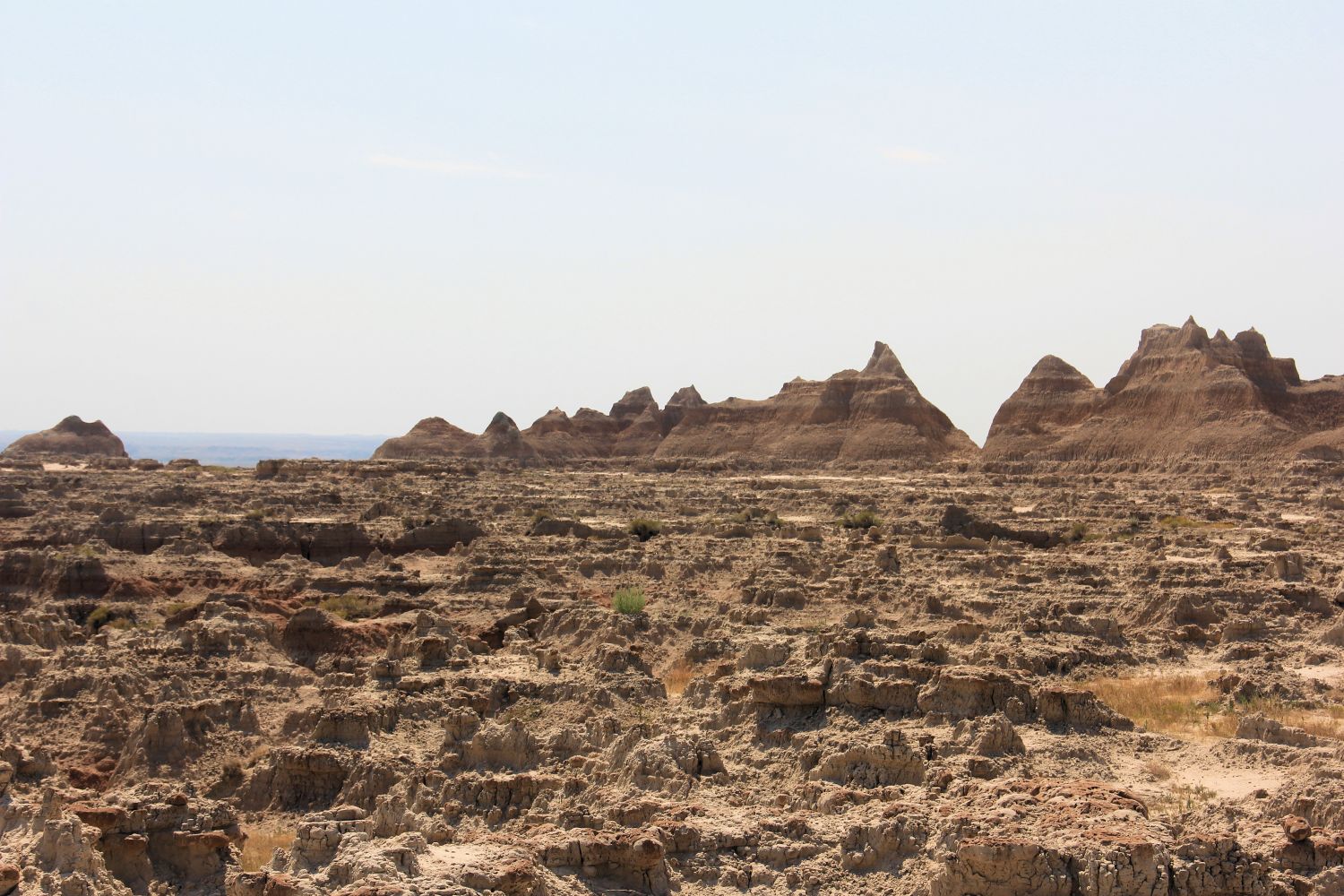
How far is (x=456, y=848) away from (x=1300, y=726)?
878cm

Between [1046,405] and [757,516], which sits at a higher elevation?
[1046,405]

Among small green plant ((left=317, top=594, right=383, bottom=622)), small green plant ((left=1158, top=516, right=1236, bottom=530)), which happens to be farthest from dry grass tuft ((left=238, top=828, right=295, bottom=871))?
small green plant ((left=1158, top=516, right=1236, bottom=530))

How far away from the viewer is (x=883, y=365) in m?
99.1

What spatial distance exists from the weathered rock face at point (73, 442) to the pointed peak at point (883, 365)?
48.8 m

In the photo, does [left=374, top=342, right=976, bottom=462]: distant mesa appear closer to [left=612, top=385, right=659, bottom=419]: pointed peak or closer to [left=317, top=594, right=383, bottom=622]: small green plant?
[left=612, top=385, right=659, bottom=419]: pointed peak

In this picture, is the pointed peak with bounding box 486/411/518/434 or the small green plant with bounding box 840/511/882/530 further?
the pointed peak with bounding box 486/411/518/434

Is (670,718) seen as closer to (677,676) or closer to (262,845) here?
(262,845)

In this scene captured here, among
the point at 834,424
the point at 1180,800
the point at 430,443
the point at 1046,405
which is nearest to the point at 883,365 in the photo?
the point at 834,424

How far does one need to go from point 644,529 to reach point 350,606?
16.5m

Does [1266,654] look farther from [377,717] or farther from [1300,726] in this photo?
[377,717]

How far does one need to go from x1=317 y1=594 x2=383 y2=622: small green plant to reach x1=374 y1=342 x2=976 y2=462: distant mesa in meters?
62.6

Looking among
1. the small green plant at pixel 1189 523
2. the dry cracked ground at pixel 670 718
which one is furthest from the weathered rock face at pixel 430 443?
the dry cracked ground at pixel 670 718

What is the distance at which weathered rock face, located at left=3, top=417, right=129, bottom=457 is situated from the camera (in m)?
85.1

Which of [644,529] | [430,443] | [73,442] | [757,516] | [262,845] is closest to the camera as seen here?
[262,845]
